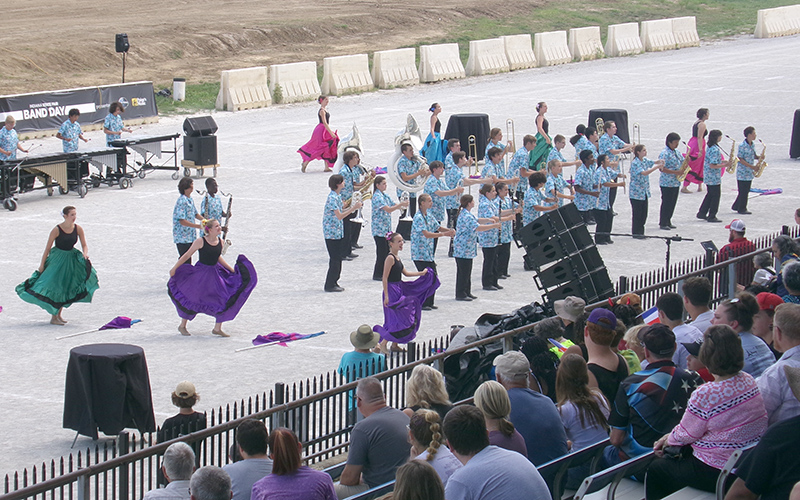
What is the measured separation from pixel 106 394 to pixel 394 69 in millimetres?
31372

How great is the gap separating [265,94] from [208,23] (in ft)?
42.5

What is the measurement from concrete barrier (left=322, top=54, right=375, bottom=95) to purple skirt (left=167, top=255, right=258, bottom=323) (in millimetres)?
25013

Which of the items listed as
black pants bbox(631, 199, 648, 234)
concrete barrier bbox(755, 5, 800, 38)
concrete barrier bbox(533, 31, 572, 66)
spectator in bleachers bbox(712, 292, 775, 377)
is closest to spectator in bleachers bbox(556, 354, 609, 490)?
spectator in bleachers bbox(712, 292, 775, 377)

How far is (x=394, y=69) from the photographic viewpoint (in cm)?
4031

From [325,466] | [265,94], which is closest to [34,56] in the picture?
[265,94]

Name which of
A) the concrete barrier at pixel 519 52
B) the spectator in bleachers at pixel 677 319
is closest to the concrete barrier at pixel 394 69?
the concrete barrier at pixel 519 52

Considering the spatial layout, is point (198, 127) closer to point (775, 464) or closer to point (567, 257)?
point (567, 257)

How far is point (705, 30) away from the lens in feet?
191

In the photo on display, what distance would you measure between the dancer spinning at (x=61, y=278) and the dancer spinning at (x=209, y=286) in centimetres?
140

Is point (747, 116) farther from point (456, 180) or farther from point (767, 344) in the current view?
point (767, 344)

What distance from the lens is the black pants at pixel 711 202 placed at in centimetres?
2073

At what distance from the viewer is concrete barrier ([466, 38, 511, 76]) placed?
43.4 m

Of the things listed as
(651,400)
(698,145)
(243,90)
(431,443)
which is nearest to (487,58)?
(243,90)

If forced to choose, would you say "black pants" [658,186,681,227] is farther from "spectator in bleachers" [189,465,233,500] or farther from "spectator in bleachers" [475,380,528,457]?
"spectator in bleachers" [189,465,233,500]
